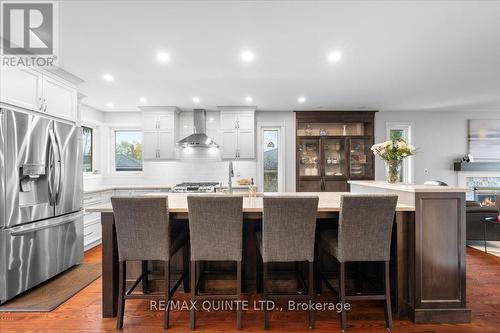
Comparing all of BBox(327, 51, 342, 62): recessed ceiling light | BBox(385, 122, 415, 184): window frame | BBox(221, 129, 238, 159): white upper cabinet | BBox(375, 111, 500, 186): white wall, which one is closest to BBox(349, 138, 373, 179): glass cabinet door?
BBox(385, 122, 415, 184): window frame

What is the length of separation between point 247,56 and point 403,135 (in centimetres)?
464

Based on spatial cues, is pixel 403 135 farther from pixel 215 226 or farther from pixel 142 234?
pixel 142 234

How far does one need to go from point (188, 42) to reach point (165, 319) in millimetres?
2461

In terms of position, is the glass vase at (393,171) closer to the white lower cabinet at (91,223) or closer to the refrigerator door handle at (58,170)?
the refrigerator door handle at (58,170)

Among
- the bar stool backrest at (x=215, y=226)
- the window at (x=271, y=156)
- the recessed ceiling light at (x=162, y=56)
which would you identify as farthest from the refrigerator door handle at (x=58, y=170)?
the window at (x=271, y=156)

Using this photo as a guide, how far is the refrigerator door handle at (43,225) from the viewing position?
2.47 meters

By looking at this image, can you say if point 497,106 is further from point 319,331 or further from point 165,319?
point 165,319

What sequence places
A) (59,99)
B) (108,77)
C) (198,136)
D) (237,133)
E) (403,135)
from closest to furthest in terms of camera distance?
(59,99)
(108,77)
(198,136)
(237,133)
(403,135)

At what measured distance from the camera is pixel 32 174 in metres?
2.59

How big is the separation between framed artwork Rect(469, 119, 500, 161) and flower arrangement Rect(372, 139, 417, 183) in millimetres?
4246

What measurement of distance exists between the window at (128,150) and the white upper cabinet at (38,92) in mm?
2234

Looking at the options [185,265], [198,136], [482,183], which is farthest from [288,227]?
[482,183]

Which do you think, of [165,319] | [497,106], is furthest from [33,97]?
[497,106]

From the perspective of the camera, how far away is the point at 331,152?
572 centimetres
